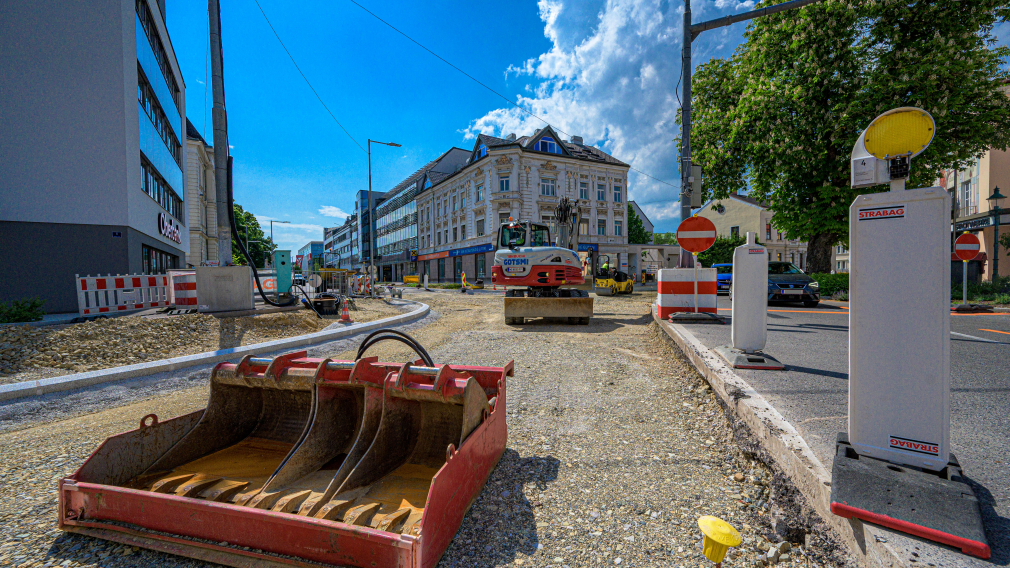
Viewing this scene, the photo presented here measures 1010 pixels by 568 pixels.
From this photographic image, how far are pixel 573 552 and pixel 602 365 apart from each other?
3857 millimetres

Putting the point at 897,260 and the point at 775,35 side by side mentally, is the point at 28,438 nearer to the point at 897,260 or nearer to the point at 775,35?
the point at 897,260

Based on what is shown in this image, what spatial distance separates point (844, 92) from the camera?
13.7 meters

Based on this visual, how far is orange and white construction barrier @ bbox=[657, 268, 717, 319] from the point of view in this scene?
8461mm

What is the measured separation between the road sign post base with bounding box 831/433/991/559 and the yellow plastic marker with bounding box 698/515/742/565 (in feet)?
2.16

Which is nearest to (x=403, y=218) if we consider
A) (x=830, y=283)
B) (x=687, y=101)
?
(x=830, y=283)

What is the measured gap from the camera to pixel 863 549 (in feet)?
5.00

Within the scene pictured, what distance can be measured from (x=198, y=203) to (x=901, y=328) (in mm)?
44524

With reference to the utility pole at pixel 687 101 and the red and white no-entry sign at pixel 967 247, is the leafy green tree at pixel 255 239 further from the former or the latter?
the red and white no-entry sign at pixel 967 247

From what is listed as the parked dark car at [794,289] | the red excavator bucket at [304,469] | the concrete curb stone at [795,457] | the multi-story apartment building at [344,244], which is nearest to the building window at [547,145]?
the parked dark car at [794,289]

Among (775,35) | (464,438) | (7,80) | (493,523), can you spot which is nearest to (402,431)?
(464,438)

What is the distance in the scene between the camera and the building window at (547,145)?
37.4 m

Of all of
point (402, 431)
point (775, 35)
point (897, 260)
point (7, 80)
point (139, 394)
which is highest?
point (775, 35)

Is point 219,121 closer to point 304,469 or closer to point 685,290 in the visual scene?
point 304,469

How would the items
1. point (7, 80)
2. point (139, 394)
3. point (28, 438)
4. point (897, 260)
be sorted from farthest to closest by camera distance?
1. point (7, 80)
2. point (139, 394)
3. point (28, 438)
4. point (897, 260)
